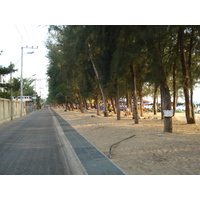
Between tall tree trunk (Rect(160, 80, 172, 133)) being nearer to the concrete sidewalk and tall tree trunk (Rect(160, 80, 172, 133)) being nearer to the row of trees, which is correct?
the row of trees

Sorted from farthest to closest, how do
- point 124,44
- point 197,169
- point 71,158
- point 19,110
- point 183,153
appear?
point 19,110, point 124,44, point 71,158, point 183,153, point 197,169

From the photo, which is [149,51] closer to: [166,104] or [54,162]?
[166,104]

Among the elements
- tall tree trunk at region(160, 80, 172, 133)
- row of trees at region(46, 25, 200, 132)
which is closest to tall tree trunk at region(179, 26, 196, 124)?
row of trees at region(46, 25, 200, 132)

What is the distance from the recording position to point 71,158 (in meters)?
8.72

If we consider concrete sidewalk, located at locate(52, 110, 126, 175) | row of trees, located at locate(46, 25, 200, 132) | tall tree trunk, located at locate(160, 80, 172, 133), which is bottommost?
concrete sidewalk, located at locate(52, 110, 126, 175)

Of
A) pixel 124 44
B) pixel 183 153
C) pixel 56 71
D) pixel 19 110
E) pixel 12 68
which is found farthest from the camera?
pixel 19 110

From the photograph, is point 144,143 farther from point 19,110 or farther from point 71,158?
point 19,110

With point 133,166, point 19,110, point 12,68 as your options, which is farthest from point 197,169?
point 19,110

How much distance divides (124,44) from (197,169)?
28.3ft

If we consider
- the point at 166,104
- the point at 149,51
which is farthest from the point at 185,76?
the point at 149,51

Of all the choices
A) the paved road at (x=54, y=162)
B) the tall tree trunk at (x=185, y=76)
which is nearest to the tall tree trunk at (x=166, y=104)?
the tall tree trunk at (x=185, y=76)

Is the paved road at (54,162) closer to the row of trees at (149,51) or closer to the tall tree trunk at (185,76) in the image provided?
the row of trees at (149,51)

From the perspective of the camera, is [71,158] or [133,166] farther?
[71,158]

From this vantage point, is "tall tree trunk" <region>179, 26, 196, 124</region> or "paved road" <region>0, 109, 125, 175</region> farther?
"tall tree trunk" <region>179, 26, 196, 124</region>
